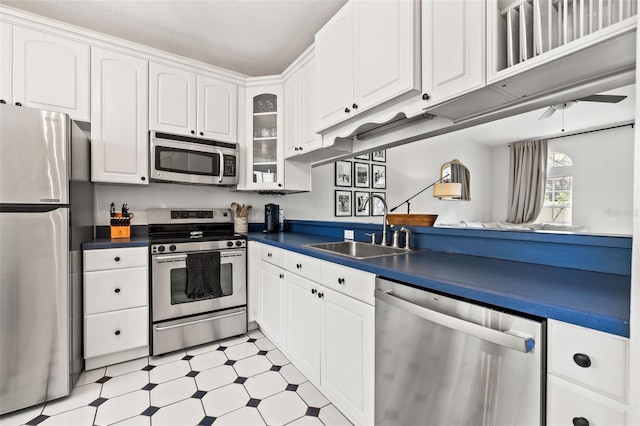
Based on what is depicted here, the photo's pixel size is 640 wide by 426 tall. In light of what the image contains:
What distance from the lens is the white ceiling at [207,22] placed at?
2.00m

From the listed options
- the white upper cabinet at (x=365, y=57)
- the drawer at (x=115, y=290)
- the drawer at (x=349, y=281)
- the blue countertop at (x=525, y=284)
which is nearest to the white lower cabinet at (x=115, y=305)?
the drawer at (x=115, y=290)

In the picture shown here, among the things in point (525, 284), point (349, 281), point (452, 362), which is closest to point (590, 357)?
point (525, 284)

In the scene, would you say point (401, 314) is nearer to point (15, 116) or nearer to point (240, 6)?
point (240, 6)

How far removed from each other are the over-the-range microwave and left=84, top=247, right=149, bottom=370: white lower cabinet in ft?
2.28

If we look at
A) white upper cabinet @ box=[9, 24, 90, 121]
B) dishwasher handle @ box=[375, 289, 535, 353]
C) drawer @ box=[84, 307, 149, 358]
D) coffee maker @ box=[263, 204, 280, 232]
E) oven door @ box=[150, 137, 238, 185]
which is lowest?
drawer @ box=[84, 307, 149, 358]

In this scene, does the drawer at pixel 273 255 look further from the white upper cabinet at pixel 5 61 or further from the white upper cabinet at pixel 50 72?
the white upper cabinet at pixel 5 61

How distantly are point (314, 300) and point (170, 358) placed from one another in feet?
4.49

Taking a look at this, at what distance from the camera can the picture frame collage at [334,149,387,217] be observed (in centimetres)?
351

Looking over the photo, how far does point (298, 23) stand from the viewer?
86.2 inches

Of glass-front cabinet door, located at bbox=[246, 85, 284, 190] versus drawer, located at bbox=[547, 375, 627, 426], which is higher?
glass-front cabinet door, located at bbox=[246, 85, 284, 190]

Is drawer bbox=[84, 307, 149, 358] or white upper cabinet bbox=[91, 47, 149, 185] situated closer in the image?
drawer bbox=[84, 307, 149, 358]

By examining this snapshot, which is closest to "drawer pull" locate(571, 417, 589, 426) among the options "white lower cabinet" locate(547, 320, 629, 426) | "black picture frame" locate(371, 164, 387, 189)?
"white lower cabinet" locate(547, 320, 629, 426)

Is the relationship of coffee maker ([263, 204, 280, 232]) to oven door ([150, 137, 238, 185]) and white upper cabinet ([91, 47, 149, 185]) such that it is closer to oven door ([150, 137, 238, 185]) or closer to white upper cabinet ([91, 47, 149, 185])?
oven door ([150, 137, 238, 185])

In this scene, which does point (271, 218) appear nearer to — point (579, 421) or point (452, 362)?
point (452, 362)
